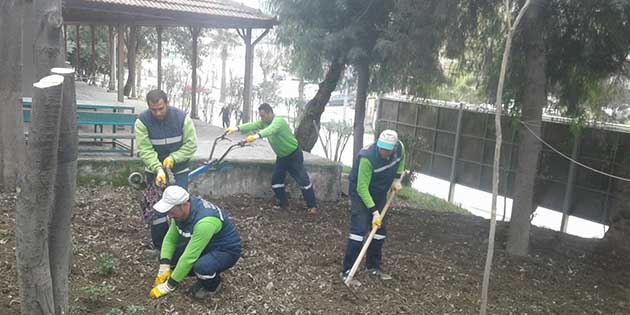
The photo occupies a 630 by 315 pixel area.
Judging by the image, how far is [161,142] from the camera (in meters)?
5.16

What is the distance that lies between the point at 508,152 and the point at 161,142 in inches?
314

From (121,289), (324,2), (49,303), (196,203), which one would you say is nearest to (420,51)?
(324,2)

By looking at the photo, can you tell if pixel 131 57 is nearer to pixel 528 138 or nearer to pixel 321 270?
pixel 528 138

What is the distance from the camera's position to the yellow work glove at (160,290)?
427 centimetres

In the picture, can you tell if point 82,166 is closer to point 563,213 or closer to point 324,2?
point 324,2

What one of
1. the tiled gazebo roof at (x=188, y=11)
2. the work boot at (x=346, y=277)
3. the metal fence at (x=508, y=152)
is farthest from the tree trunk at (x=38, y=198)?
the tiled gazebo roof at (x=188, y=11)

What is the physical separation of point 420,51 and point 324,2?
1904 millimetres

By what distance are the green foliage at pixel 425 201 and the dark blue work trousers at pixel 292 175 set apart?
328 cm

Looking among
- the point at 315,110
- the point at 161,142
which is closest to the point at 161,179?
the point at 161,142

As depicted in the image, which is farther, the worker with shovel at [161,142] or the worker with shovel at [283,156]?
the worker with shovel at [283,156]

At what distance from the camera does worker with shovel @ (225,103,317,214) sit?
24.3 ft

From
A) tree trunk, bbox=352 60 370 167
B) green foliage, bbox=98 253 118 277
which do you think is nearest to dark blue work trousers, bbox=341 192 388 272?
green foliage, bbox=98 253 118 277

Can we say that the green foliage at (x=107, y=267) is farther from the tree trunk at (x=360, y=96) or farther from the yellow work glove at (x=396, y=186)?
the tree trunk at (x=360, y=96)

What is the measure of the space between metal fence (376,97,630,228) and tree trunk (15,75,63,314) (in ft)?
19.2
